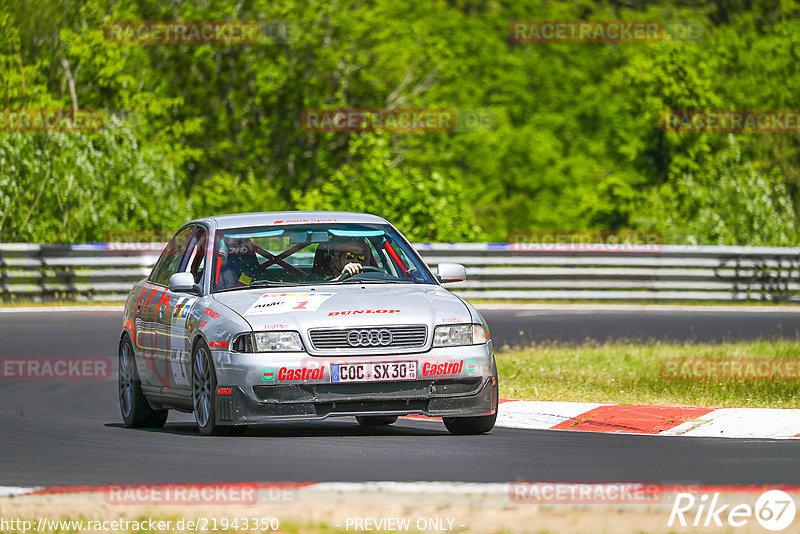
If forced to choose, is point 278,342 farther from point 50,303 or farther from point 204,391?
point 50,303

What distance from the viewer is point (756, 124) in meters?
37.7

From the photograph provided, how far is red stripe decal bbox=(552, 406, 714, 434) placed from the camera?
1049cm

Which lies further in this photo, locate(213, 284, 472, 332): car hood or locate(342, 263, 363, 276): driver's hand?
locate(342, 263, 363, 276): driver's hand

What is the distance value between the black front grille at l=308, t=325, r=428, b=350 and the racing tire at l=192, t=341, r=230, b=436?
0.69 meters

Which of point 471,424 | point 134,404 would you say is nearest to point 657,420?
point 471,424

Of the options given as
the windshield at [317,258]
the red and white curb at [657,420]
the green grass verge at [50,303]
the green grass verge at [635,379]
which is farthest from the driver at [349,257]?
the green grass verge at [50,303]

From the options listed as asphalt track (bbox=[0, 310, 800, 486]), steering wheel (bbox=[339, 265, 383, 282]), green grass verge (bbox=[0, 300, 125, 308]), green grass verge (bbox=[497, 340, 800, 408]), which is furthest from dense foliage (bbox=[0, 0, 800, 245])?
steering wheel (bbox=[339, 265, 383, 282])

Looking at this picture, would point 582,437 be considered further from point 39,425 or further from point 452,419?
point 39,425

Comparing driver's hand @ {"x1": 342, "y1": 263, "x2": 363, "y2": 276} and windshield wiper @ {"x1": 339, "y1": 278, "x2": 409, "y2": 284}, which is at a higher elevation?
driver's hand @ {"x1": 342, "y1": 263, "x2": 363, "y2": 276}

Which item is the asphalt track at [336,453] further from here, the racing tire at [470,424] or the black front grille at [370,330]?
the black front grille at [370,330]

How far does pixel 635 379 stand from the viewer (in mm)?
13234

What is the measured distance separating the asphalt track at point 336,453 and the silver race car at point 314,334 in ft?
0.82

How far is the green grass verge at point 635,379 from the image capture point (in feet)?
40.2

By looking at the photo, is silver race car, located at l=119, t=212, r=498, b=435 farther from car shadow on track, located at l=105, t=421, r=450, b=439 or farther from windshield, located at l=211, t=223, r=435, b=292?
car shadow on track, located at l=105, t=421, r=450, b=439
